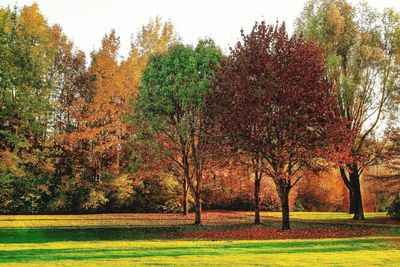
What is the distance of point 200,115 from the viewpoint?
31156mm

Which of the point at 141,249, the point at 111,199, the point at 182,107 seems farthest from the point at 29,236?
the point at 111,199

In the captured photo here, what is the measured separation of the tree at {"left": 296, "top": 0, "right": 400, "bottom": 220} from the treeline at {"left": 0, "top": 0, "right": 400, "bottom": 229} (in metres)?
0.09

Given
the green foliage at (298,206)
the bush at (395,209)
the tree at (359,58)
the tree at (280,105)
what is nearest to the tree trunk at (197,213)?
the tree at (280,105)

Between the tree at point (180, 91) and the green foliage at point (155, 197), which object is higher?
the tree at point (180, 91)

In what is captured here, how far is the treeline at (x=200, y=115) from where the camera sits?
86.6ft

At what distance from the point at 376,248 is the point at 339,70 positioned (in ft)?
73.7

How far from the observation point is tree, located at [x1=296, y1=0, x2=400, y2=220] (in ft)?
119

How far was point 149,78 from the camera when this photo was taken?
3212 centimetres

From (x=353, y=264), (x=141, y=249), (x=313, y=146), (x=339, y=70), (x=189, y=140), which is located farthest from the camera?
(x=339, y=70)

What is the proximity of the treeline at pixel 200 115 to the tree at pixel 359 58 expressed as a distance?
9 cm

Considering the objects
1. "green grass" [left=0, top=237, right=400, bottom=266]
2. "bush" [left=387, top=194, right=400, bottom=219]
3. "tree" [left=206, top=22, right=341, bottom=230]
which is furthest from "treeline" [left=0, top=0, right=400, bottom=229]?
"green grass" [left=0, top=237, right=400, bottom=266]

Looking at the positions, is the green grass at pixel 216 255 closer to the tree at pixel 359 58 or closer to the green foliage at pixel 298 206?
the tree at pixel 359 58

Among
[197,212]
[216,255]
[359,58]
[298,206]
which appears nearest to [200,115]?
[197,212]

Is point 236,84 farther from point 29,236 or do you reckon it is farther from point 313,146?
point 29,236
